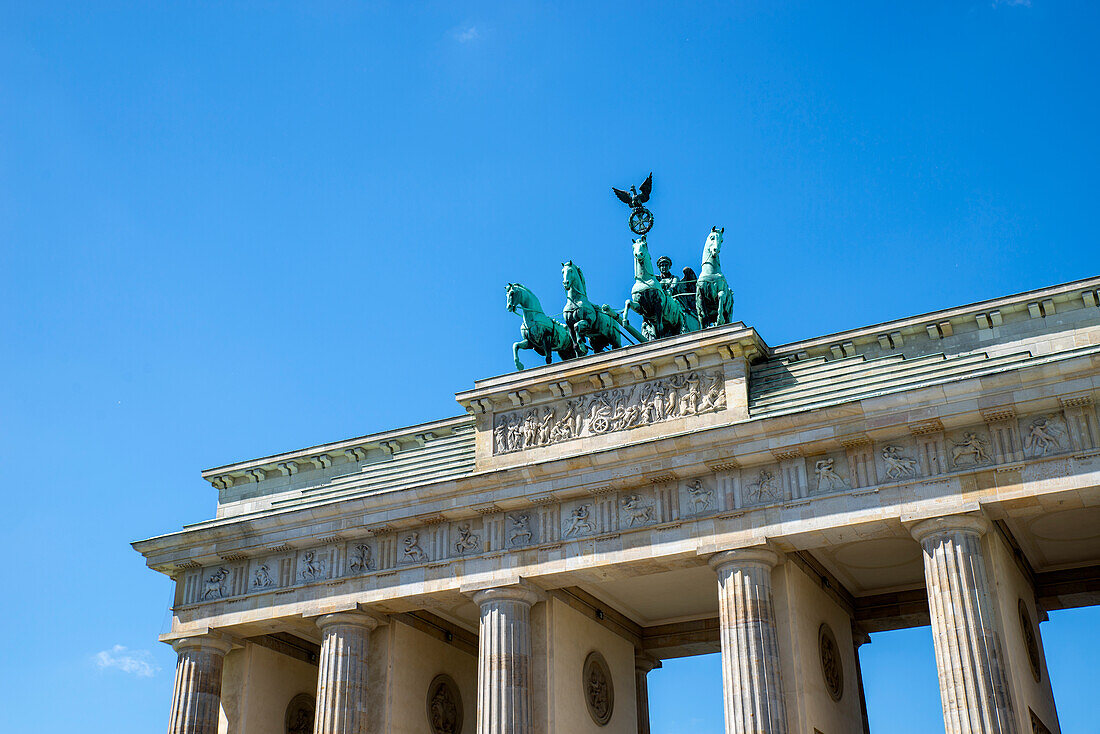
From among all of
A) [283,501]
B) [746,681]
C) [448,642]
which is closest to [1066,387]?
[746,681]

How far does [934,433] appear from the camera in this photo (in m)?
25.5

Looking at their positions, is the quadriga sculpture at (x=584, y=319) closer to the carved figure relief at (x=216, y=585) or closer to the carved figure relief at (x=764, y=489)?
the carved figure relief at (x=764, y=489)

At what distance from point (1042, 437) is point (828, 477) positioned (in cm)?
439

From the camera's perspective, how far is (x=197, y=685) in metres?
31.6

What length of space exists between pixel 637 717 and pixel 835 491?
1096 centimetres

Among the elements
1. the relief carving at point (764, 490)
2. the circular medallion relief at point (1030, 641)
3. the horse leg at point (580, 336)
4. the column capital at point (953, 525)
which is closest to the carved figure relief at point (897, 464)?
the column capital at point (953, 525)

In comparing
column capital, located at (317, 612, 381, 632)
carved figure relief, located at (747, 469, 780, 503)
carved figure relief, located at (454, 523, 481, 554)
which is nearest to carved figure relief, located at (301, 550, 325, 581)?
column capital, located at (317, 612, 381, 632)

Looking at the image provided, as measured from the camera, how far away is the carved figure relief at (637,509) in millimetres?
27781

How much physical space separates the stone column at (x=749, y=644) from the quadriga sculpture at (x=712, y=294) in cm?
681

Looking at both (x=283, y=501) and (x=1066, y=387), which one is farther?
(x=283, y=501)

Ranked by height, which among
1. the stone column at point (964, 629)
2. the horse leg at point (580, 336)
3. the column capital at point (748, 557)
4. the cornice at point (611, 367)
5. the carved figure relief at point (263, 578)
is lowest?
the stone column at point (964, 629)

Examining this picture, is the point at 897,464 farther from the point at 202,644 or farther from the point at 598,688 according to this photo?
the point at 202,644

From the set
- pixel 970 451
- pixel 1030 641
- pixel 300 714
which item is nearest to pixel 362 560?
pixel 300 714

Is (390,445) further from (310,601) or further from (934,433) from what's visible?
(934,433)
